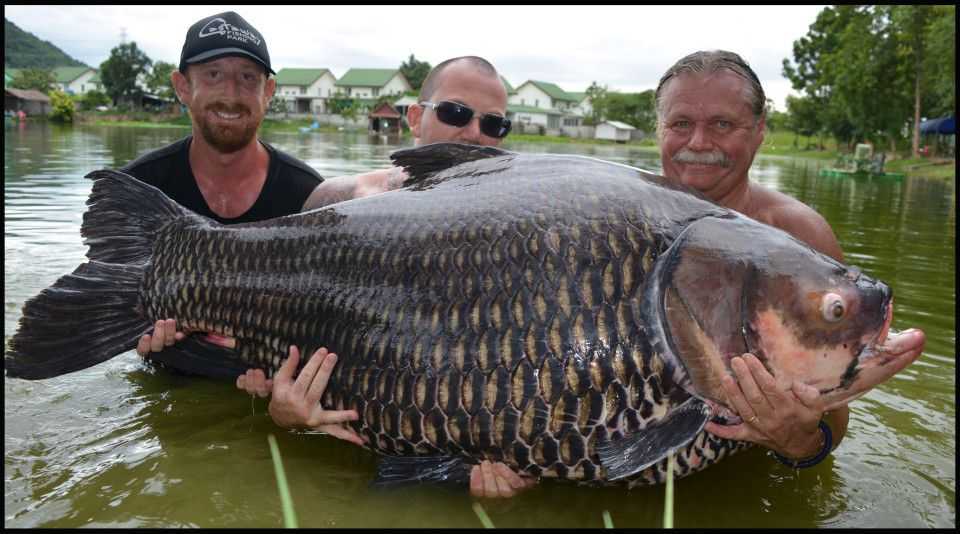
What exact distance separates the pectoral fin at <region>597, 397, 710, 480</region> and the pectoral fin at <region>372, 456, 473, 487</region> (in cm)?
59

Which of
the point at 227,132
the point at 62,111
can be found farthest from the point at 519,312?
the point at 62,111

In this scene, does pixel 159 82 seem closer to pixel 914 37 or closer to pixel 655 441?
pixel 914 37

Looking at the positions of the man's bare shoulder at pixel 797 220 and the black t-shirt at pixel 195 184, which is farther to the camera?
the black t-shirt at pixel 195 184

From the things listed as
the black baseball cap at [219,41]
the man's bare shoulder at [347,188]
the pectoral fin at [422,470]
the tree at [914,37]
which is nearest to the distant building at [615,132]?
the tree at [914,37]

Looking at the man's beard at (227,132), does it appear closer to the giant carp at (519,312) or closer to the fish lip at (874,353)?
the giant carp at (519,312)

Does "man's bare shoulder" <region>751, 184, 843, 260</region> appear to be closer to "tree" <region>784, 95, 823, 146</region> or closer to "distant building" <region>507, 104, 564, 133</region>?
"tree" <region>784, 95, 823, 146</region>

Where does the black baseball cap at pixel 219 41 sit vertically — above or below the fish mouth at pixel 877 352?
above

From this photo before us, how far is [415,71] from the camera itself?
346 feet

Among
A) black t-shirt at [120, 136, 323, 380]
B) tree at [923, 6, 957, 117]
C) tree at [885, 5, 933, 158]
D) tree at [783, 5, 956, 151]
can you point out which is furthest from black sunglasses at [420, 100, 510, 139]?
tree at [885, 5, 933, 158]

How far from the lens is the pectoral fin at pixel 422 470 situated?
9.12ft

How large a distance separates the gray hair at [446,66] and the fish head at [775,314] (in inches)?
109

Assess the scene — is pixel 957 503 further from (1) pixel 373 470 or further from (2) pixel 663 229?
(1) pixel 373 470

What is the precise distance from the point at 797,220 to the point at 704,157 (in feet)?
1.79

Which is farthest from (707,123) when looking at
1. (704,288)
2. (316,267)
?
(316,267)
